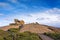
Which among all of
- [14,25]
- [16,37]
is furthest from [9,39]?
[14,25]

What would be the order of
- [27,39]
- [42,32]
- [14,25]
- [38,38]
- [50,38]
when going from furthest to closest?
1. [14,25]
2. [42,32]
3. [50,38]
4. [38,38]
5. [27,39]

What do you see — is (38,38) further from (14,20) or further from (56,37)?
(14,20)

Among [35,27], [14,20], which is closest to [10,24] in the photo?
[14,20]

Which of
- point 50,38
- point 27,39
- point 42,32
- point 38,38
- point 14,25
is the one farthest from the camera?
point 14,25

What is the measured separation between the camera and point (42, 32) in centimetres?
4228

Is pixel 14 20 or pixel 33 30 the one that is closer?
pixel 33 30

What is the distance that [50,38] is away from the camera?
36.6 m

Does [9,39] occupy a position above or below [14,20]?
below

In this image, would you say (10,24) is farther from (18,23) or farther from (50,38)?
(50,38)

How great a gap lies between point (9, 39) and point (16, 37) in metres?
1.32

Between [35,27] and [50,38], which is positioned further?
[35,27]

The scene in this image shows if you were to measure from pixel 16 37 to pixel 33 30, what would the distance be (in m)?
10.6

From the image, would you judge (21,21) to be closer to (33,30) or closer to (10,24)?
(10,24)

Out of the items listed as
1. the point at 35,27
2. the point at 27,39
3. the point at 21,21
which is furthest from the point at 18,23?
the point at 27,39
